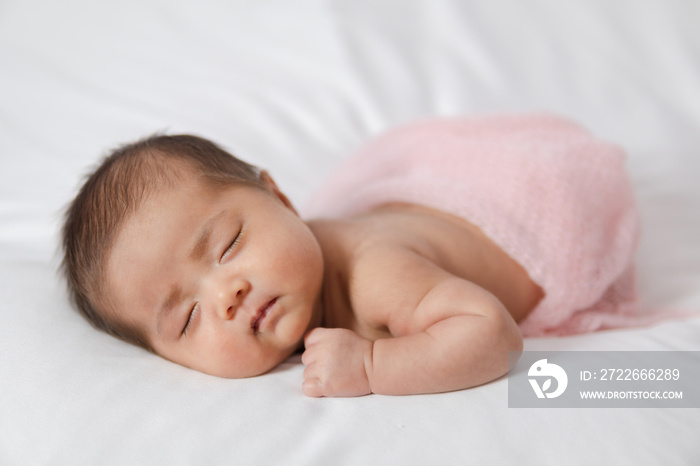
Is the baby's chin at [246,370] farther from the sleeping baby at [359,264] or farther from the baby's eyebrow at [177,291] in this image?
the baby's eyebrow at [177,291]

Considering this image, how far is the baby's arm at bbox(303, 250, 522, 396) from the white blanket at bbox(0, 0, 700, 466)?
0.03 m

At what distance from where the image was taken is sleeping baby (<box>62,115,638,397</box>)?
1.12 meters

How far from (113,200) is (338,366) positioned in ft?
1.67

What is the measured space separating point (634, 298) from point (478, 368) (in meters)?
0.68

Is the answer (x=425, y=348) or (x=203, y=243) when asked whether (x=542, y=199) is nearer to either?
(x=425, y=348)

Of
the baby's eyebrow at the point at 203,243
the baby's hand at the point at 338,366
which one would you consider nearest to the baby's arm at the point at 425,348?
the baby's hand at the point at 338,366

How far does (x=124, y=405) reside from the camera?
1.05 meters

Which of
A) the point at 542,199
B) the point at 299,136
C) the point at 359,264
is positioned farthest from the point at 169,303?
the point at 299,136

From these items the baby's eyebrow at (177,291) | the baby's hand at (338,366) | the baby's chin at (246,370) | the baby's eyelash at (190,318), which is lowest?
the baby's chin at (246,370)

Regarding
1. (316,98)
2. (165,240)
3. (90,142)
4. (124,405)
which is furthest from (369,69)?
(124,405)

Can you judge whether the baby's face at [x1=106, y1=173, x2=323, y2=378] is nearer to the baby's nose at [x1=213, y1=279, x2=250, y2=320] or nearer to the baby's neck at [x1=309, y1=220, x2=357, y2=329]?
the baby's nose at [x1=213, y1=279, x2=250, y2=320]

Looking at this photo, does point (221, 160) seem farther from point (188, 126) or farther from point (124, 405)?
point (188, 126)

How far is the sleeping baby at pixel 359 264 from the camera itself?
1119mm

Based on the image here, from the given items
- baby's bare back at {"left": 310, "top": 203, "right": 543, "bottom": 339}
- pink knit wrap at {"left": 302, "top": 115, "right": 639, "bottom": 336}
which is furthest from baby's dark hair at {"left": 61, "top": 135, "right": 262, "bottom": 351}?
pink knit wrap at {"left": 302, "top": 115, "right": 639, "bottom": 336}
